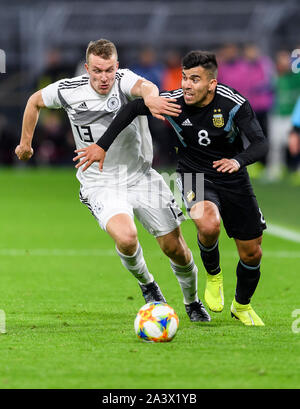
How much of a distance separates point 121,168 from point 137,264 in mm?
814

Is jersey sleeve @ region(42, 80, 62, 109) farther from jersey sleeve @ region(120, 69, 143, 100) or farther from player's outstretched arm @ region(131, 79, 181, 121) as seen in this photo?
player's outstretched arm @ region(131, 79, 181, 121)

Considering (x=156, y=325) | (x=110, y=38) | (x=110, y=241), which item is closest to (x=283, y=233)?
(x=110, y=241)

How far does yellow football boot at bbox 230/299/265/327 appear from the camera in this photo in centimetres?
698

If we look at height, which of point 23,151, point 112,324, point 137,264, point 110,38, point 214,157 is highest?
point 214,157

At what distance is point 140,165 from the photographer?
24.8 feet

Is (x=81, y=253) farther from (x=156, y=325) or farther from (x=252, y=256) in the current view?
(x=156, y=325)

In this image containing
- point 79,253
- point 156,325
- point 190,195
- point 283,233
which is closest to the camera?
point 156,325

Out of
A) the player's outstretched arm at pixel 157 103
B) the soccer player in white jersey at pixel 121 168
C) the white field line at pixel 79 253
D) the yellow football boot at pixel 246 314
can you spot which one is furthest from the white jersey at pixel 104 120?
the white field line at pixel 79 253

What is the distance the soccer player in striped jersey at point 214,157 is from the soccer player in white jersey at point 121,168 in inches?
6.8

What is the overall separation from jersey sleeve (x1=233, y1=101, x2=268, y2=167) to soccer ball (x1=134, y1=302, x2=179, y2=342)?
1.21 metres

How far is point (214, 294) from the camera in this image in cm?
732

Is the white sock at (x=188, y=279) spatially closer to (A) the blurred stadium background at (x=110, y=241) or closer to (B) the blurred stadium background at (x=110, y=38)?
(A) the blurred stadium background at (x=110, y=241)

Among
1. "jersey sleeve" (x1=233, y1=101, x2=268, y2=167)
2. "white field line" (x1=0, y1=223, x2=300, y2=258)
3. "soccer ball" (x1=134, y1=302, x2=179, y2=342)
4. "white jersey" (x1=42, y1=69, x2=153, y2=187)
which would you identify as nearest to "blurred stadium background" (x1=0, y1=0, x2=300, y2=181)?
"white field line" (x1=0, y1=223, x2=300, y2=258)

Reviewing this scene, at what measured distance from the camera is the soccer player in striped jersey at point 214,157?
22.8 ft
